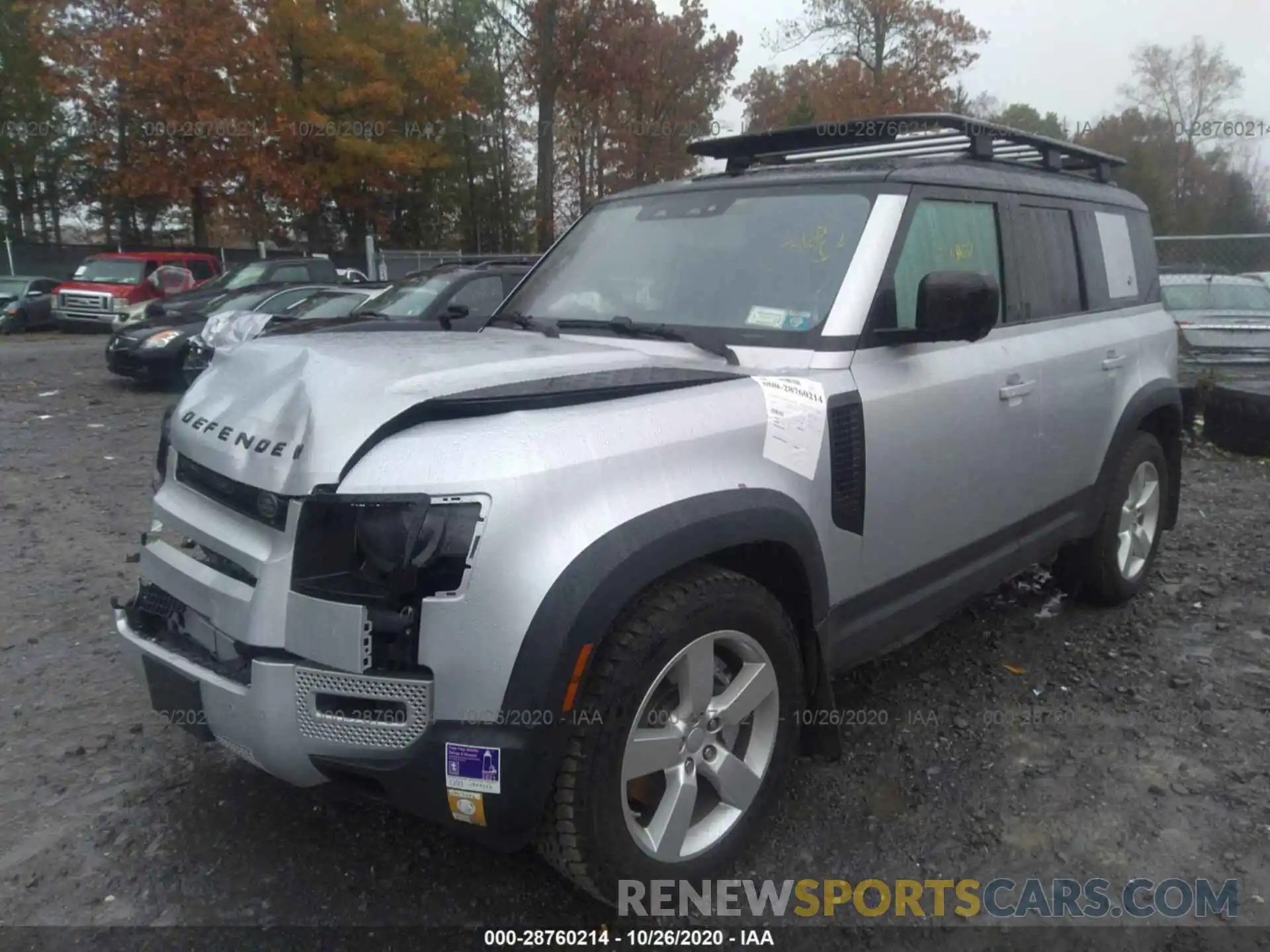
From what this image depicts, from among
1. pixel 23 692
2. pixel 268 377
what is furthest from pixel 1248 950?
pixel 23 692

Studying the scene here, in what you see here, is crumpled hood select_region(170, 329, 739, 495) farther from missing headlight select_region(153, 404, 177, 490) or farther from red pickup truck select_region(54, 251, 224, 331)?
red pickup truck select_region(54, 251, 224, 331)

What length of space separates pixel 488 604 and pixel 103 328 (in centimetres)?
2264

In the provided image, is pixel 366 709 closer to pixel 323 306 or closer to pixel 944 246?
pixel 944 246

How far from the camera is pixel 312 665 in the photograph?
2309 millimetres

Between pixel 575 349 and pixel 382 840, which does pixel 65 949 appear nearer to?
pixel 382 840

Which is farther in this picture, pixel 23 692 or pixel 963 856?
pixel 23 692

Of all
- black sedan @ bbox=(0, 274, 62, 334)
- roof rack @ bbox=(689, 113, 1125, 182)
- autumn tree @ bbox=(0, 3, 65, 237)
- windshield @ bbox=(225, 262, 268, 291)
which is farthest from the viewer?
autumn tree @ bbox=(0, 3, 65, 237)

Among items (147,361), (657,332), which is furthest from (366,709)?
(147,361)

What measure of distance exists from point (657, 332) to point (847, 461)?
2.69 ft

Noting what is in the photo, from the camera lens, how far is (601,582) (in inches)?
89.0

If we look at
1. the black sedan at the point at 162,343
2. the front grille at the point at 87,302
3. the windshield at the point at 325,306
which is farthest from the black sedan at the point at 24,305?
the windshield at the point at 325,306

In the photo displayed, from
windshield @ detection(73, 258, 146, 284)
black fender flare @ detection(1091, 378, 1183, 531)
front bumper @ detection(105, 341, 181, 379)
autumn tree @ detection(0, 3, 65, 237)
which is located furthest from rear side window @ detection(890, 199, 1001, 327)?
autumn tree @ detection(0, 3, 65, 237)

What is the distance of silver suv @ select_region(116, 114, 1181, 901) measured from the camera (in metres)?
2.24

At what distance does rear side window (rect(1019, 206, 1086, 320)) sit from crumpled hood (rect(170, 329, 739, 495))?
172cm
